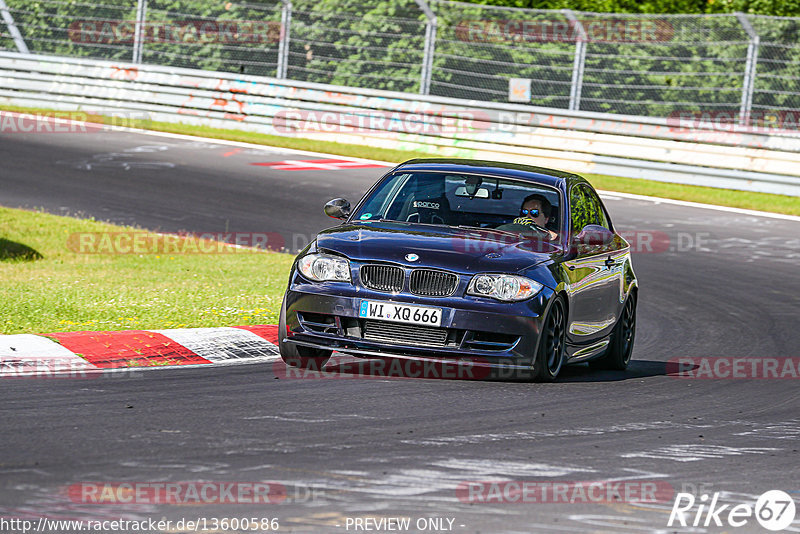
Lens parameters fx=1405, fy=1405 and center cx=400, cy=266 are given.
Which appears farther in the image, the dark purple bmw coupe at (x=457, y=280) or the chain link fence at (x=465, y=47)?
the chain link fence at (x=465, y=47)

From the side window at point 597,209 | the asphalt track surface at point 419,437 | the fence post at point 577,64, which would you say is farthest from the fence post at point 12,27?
the side window at point 597,209

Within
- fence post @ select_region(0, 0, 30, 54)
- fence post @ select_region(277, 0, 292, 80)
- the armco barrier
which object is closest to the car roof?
the armco barrier

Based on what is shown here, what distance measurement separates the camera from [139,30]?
89.0 ft

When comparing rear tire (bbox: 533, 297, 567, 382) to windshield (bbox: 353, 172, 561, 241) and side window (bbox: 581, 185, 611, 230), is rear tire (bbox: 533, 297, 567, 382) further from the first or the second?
side window (bbox: 581, 185, 611, 230)

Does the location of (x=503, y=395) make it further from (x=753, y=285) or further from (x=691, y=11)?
(x=691, y=11)

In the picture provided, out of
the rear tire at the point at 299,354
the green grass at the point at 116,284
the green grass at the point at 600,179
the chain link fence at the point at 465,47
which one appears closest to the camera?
the rear tire at the point at 299,354

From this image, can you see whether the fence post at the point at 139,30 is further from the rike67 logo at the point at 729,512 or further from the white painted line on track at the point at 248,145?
the rike67 logo at the point at 729,512

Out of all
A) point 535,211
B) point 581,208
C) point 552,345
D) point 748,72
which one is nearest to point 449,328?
point 552,345

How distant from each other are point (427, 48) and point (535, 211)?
48.6 ft

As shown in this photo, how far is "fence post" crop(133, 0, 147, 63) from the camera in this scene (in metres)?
26.9

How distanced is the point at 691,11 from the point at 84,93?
12.3m

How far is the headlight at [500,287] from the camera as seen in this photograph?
888cm

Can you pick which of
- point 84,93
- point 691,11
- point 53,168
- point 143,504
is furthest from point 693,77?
point 143,504

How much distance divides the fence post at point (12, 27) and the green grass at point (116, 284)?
1109 cm
